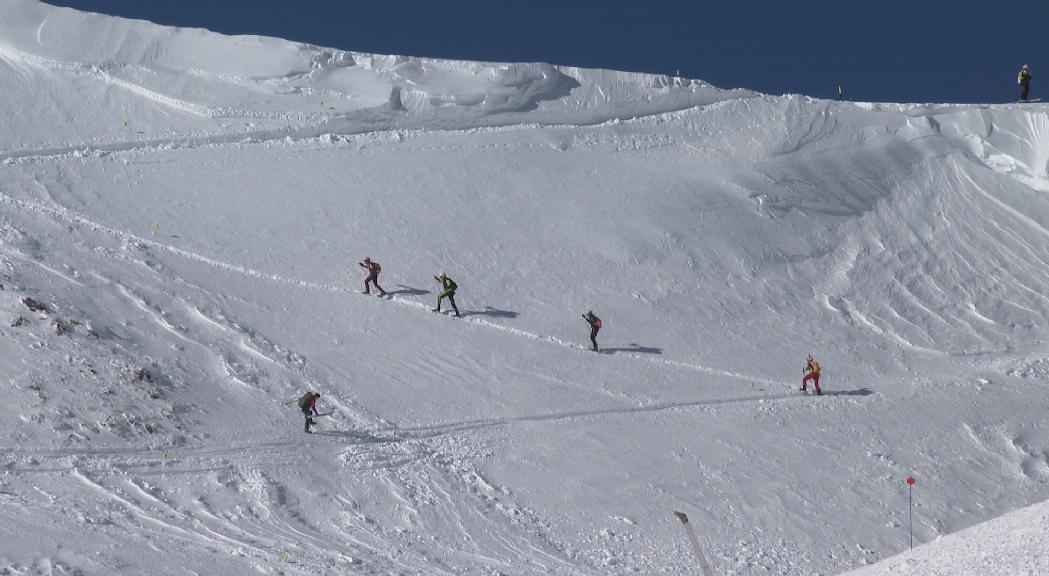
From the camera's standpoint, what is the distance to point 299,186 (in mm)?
34750

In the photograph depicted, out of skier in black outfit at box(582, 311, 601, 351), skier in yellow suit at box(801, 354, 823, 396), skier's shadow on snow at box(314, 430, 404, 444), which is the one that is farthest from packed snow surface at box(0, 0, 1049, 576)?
skier in black outfit at box(582, 311, 601, 351)

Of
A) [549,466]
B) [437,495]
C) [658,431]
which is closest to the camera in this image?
[437,495]

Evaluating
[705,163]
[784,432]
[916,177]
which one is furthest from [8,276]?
[916,177]

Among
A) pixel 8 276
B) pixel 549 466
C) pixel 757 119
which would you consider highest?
pixel 757 119

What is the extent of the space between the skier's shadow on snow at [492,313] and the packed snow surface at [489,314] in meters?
0.06

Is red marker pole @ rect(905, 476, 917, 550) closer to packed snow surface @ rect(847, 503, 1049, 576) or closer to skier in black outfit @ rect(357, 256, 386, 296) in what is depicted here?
packed snow surface @ rect(847, 503, 1049, 576)

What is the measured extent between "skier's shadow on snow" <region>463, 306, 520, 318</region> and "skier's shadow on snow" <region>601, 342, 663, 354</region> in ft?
7.58

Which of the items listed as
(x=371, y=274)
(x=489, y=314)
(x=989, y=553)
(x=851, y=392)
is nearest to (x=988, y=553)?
(x=989, y=553)

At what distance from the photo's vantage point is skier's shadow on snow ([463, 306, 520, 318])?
1165 inches

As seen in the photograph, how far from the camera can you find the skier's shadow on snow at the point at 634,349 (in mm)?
28917

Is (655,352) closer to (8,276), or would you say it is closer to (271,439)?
(271,439)

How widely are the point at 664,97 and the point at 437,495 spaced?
21.6 metres

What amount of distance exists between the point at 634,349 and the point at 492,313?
326cm

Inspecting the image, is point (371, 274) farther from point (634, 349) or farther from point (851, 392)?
point (851, 392)
